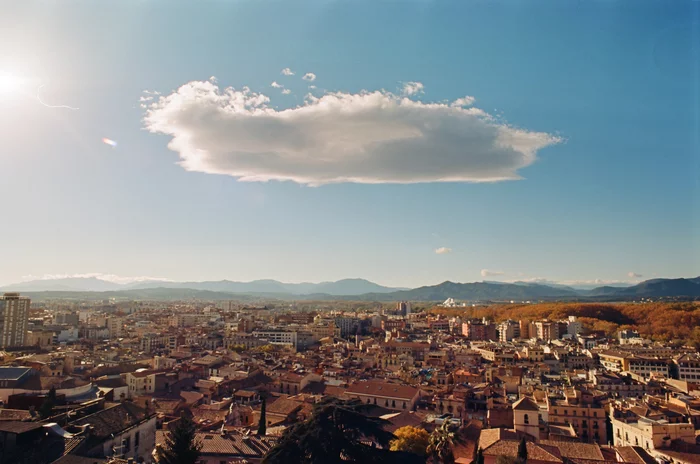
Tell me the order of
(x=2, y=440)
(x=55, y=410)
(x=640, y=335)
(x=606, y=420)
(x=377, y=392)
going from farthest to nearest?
(x=640, y=335) < (x=377, y=392) < (x=606, y=420) < (x=55, y=410) < (x=2, y=440)

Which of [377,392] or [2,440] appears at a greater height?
[2,440]

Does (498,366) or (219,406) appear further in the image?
(498,366)

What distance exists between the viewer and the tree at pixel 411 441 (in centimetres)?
2403

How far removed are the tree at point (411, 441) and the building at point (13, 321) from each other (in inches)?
2758

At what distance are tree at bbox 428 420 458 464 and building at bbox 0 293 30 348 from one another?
2814 inches

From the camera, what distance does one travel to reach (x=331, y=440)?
18.6m

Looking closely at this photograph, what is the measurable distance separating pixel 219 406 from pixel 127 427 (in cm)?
1435

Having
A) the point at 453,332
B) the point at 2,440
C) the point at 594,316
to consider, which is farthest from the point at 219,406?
the point at 594,316

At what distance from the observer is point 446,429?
952 inches

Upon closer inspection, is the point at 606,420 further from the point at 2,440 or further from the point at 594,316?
the point at 594,316

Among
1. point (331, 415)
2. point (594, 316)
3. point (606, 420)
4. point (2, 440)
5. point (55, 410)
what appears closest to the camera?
point (2, 440)

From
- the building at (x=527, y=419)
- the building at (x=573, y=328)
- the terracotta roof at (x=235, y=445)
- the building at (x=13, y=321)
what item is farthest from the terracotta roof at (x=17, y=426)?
the building at (x=573, y=328)

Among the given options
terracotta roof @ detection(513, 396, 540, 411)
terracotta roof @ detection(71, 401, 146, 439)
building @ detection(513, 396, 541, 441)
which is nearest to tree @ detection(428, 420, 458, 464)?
building @ detection(513, 396, 541, 441)

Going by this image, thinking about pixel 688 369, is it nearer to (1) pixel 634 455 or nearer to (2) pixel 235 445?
(1) pixel 634 455
